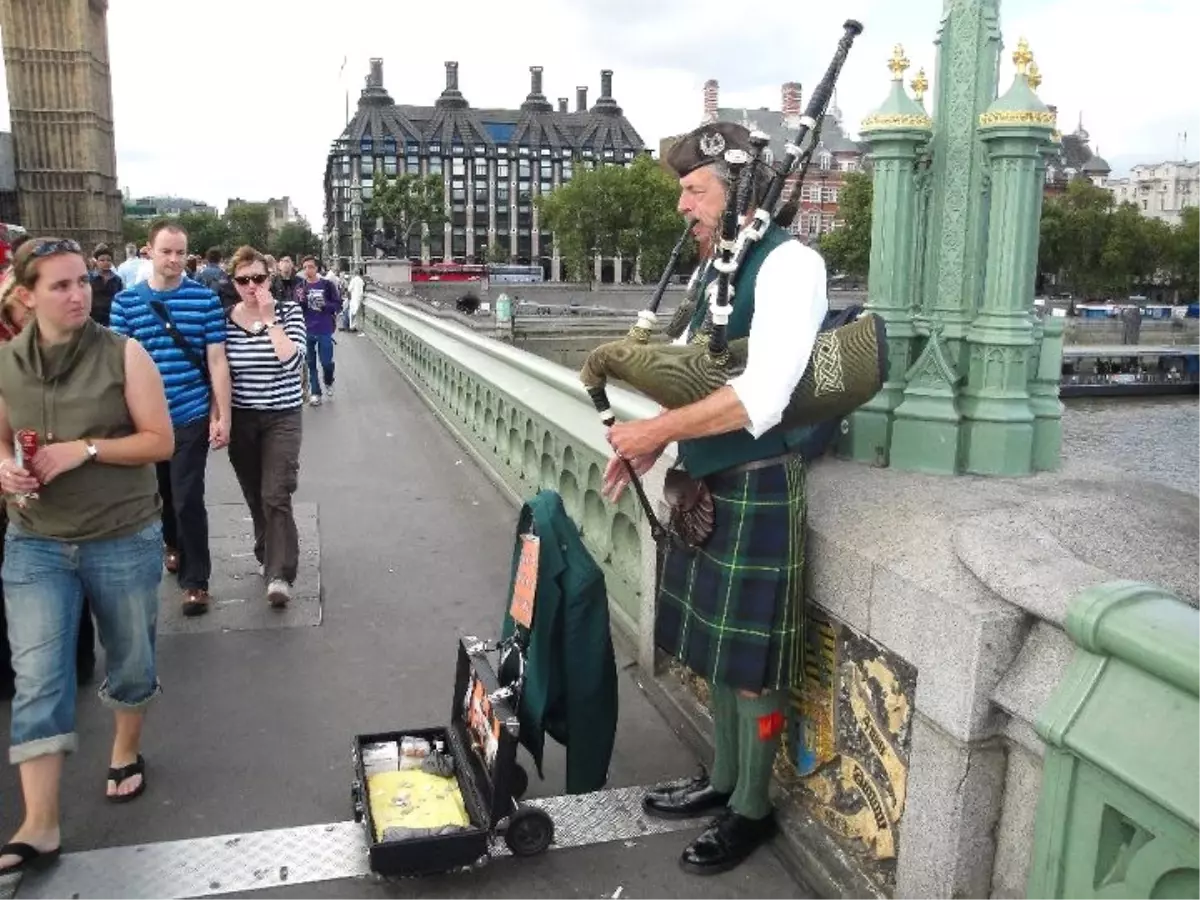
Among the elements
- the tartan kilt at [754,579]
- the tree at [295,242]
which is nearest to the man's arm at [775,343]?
the tartan kilt at [754,579]

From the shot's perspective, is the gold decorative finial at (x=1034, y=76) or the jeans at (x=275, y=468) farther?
the jeans at (x=275, y=468)

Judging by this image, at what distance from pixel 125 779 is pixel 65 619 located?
643 millimetres

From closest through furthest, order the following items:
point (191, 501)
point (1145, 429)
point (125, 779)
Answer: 1. point (125, 779)
2. point (191, 501)
3. point (1145, 429)

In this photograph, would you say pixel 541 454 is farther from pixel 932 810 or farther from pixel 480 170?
pixel 480 170

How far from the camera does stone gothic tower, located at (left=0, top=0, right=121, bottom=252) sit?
93.9 metres

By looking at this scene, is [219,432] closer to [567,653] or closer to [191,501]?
[191,501]

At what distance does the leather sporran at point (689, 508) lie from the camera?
113 inches

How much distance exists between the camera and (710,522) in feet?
9.43

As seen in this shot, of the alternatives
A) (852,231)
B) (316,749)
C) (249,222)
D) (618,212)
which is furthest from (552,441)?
(249,222)

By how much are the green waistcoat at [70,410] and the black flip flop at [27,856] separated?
0.88 m

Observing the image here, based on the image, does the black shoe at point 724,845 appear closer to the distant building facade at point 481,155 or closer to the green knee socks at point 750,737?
the green knee socks at point 750,737

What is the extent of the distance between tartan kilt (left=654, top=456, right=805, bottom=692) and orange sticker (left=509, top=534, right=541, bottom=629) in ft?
1.76

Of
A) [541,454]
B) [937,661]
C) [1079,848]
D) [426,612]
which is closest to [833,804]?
[937,661]

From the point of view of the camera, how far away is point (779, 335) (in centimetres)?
253
